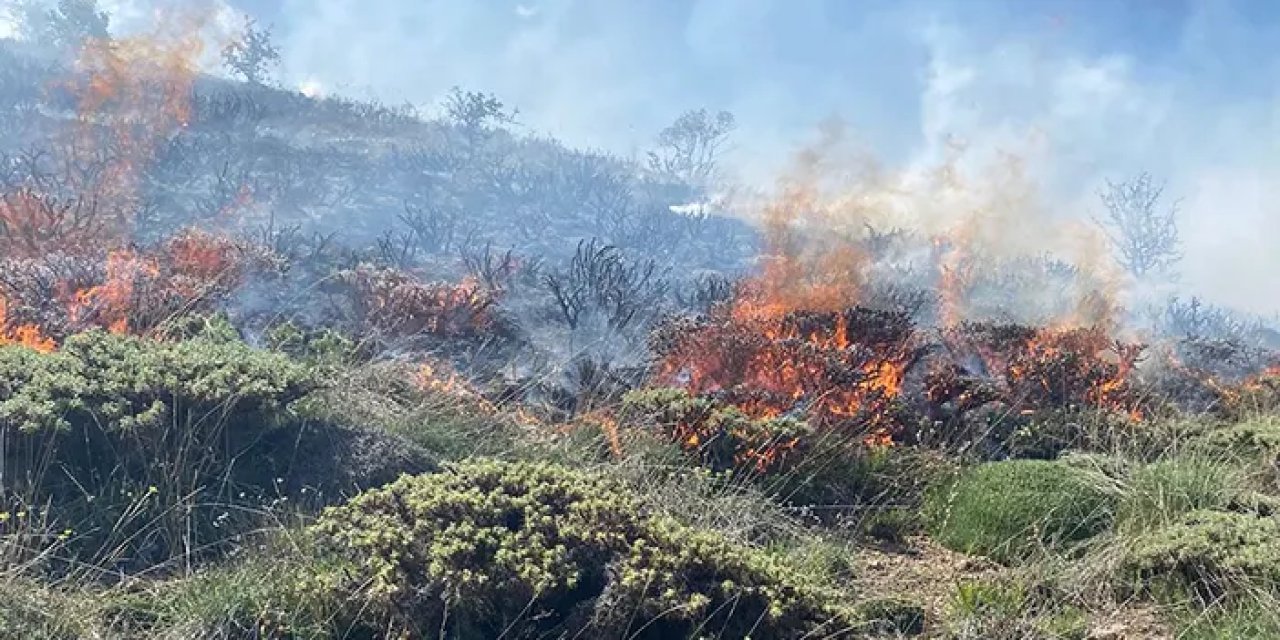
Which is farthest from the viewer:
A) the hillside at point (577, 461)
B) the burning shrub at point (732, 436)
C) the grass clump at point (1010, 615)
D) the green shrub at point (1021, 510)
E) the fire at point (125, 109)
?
the fire at point (125, 109)

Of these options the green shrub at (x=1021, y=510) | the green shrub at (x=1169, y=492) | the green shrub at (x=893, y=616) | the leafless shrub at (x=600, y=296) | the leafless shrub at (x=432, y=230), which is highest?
the leafless shrub at (x=432, y=230)

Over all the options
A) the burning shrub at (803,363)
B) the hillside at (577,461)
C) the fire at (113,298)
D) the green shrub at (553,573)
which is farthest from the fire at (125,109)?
the green shrub at (553,573)

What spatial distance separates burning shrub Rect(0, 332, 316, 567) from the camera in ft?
12.1

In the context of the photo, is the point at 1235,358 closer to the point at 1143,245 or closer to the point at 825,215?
the point at 825,215

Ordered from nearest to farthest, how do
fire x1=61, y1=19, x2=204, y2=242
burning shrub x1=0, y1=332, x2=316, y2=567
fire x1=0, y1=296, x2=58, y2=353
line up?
burning shrub x1=0, y1=332, x2=316, y2=567 < fire x1=0, y1=296, x2=58, y2=353 < fire x1=61, y1=19, x2=204, y2=242

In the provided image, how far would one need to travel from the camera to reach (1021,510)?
454cm

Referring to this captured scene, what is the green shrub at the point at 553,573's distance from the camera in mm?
3008

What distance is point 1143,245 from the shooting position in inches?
1139

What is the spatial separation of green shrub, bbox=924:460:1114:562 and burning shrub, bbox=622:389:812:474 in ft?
2.60

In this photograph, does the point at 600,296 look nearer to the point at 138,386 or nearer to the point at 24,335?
the point at 24,335

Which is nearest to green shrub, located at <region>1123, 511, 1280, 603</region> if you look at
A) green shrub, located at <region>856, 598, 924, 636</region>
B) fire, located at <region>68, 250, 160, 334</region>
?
green shrub, located at <region>856, 598, 924, 636</region>

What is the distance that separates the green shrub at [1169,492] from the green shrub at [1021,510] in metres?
0.14

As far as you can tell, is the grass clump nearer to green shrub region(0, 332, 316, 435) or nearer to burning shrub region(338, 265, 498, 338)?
green shrub region(0, 332, 316, 435)

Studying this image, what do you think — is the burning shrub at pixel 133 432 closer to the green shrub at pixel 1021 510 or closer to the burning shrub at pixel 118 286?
the burning shrub at pixel 118 286
